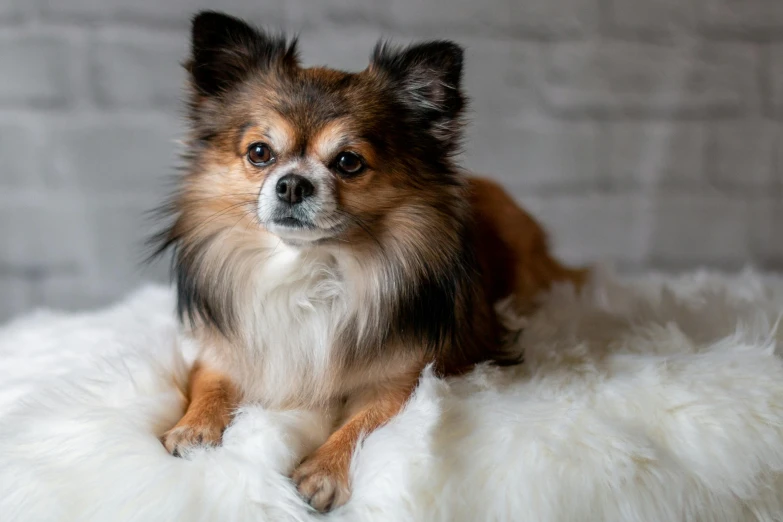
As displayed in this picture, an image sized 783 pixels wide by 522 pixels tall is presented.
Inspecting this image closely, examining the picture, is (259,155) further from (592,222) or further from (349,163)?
(592,222)

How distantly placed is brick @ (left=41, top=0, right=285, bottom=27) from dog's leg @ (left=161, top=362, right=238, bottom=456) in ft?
4.38

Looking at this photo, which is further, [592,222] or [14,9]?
[592,222]

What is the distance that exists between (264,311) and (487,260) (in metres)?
0.72

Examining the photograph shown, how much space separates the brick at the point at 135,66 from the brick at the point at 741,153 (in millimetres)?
1875

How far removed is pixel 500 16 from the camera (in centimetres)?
235

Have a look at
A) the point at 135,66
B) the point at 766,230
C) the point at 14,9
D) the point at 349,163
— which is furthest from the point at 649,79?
the point at 14,9

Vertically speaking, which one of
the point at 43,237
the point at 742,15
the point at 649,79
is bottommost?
the point at 43,237

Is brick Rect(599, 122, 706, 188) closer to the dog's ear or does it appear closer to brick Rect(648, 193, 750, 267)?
brick Rect(648, 193, 750, 267)

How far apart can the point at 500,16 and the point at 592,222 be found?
0.80m

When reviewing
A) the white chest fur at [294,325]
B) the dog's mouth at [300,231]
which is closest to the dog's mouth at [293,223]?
the dog's mouth at [300,231]

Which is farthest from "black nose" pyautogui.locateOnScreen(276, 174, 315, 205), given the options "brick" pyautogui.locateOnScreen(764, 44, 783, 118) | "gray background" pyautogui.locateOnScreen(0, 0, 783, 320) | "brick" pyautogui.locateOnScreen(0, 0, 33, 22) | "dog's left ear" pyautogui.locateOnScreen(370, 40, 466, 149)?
"brick" pyautogui.locateOnScreen(764, 44, 783, 118)

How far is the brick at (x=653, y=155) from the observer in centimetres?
246

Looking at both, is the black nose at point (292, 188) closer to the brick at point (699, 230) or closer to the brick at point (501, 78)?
the brick at point (501, 78)

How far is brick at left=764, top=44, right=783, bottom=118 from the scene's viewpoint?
8.01 feet
